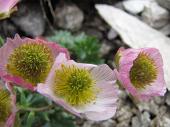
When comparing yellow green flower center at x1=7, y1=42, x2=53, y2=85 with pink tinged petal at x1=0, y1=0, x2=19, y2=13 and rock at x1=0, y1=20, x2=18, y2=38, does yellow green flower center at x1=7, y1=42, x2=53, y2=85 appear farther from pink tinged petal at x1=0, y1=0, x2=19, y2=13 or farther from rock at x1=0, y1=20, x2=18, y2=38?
rock at x1=0, y1=20, x2=18, y2=38

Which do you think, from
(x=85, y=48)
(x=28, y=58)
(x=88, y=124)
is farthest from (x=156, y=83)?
(x=85, y=48)

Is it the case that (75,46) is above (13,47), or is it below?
below

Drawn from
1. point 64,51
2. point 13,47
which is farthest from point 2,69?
point 64,51

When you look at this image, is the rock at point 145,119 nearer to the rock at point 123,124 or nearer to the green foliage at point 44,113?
the rock at point 123,124

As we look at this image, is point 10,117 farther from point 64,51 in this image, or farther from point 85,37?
point 85,37

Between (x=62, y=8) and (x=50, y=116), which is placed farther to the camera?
(x=62, y=8)

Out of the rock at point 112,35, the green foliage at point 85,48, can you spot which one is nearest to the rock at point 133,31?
the rock at point 112,35
